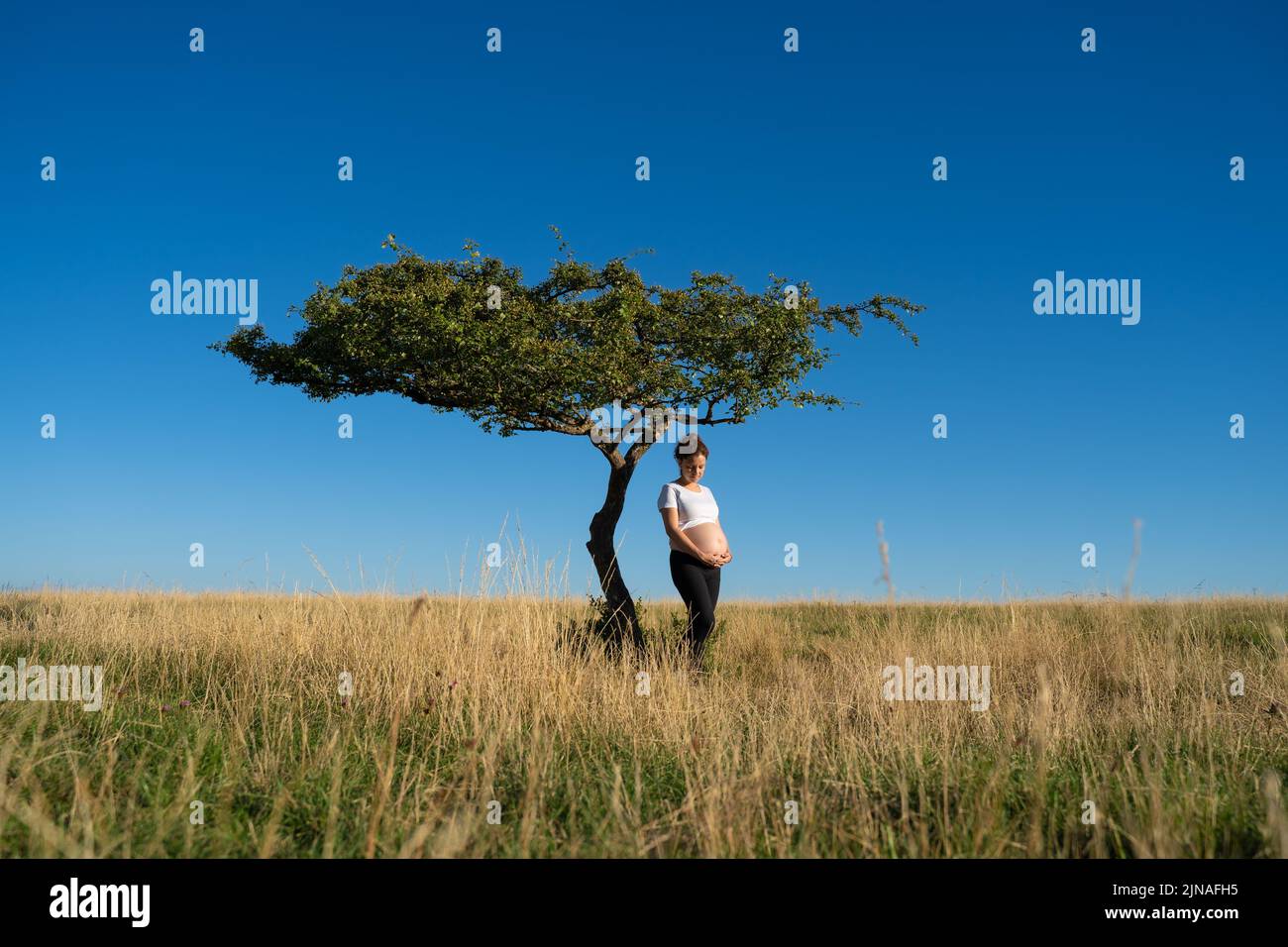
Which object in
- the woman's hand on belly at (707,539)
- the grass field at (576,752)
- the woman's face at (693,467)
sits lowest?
the grass field at (576,752)

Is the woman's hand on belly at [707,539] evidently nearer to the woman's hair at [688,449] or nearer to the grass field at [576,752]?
the woman's hair at [688,449]

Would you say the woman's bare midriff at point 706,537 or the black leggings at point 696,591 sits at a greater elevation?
the woman's bare midriff at point 706,537

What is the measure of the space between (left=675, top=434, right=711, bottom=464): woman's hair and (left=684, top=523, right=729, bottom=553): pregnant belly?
2.44 feet

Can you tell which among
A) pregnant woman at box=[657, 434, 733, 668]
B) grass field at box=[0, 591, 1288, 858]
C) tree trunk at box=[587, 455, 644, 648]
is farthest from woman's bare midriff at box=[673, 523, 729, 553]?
tree trunk at box=[587, 455, 644, 648]

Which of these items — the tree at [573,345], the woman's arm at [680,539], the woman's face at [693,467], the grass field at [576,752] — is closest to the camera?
the grass field at [576,752]

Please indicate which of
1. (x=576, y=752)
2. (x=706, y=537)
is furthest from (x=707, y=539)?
(x=576, y=752)

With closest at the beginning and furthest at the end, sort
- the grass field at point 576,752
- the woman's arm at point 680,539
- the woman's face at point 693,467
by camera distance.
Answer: the grass field at point 576,752
the woman's arm at point 680,539
the woman's face at point 693,467

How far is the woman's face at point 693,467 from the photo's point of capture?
8367 millimetres

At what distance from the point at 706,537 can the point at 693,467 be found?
0.73 meters

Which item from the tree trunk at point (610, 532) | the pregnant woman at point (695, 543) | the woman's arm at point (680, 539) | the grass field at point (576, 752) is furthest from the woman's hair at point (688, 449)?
the tree trunk at point (610, 532)

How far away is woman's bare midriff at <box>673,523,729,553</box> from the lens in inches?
323
